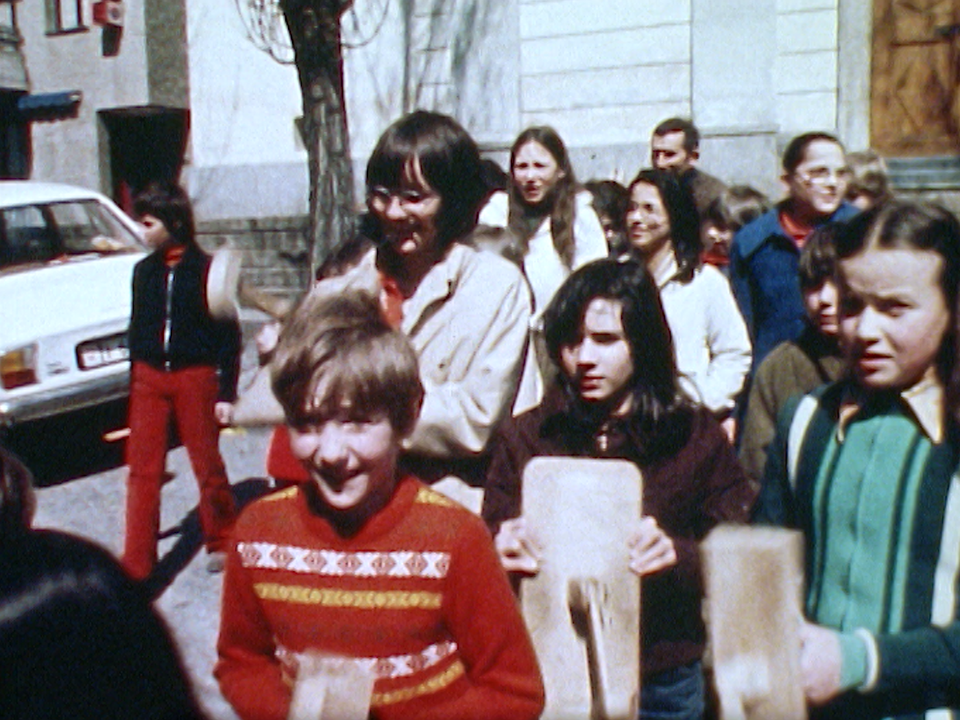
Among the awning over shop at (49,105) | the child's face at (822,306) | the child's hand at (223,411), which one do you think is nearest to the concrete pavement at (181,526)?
the child's hand at (223,411)

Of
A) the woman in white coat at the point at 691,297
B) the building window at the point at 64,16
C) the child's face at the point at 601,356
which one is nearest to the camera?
the child's face at the point at 601,356

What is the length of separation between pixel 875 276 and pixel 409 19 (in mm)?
11405

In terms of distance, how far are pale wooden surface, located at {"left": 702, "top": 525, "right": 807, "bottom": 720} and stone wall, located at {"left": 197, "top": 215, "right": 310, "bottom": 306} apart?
11349mm

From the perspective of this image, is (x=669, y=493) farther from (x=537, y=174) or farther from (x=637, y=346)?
(x=537, y=174)

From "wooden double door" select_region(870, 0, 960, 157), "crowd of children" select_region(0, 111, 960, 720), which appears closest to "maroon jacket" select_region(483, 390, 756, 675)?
"crowd of children" select_region(0, 111, 960, 720)

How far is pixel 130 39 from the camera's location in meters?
15.9

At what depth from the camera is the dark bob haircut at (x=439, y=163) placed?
265 cm

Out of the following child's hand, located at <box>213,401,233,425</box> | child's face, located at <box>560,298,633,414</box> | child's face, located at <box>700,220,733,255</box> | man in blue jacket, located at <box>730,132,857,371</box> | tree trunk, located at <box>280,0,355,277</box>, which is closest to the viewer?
child's face, located at <box>560,298,633,414</box>

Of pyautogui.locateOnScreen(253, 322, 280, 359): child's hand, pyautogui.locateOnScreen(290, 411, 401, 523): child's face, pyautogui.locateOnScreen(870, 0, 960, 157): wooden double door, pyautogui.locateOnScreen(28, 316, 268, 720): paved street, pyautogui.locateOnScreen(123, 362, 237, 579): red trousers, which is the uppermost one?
pyautogui.locateOnScreen(870, 0, 960, 157): wooden double door

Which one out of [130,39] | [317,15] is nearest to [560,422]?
[317,15]

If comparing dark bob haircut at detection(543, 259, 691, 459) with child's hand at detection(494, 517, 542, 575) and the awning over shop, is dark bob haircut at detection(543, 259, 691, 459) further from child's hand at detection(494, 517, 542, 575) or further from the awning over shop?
the awning over shop

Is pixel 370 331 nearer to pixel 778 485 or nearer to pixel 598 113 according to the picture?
pixel 778 485

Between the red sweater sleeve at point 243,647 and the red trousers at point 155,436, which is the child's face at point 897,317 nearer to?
the red sweater sleeve at point 243,647

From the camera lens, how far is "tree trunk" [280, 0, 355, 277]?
946 centimetres
